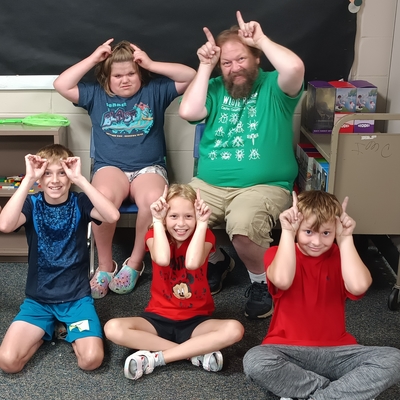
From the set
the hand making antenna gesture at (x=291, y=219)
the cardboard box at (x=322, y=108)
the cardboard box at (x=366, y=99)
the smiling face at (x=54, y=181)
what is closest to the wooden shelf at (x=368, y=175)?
the cardboard box at (x=322, y=108)

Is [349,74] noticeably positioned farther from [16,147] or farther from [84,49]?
[16,147]

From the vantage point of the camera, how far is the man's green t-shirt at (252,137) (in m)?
2.78

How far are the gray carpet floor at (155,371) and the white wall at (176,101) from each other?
800 mm

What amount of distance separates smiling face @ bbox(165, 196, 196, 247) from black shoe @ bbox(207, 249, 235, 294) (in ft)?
2.12

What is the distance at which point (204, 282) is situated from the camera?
7.81 feet

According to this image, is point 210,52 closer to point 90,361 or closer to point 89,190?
point 89,190

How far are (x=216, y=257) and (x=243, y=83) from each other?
0.87 meters

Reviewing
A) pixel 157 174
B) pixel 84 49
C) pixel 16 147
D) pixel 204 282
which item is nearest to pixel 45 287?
pixel 204 282

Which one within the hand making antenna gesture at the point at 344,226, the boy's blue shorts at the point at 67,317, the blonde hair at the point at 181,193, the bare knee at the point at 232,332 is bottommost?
the boy's blue shorts at the point at 67,317

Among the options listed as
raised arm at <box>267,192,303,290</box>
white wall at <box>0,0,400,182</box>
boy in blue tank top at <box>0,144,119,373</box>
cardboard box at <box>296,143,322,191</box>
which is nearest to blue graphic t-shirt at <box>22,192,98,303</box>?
boy in blue tank top at <box>0,144,119,373</box>

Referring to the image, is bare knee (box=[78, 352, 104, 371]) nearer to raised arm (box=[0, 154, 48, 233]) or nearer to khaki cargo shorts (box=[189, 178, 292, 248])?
raised arm (box=[0, 154, 48, 233])

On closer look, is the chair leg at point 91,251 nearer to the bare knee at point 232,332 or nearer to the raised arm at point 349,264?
the bare knee at point 232,332

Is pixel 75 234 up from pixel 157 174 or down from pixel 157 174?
down

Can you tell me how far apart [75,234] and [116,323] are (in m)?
0.42
